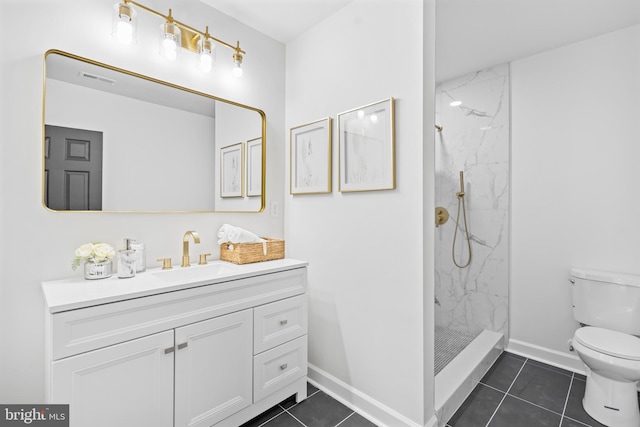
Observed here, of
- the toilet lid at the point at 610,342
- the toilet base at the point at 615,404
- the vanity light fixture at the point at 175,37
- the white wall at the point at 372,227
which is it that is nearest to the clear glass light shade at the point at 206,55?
the vanity light fixture at the point at 175,37

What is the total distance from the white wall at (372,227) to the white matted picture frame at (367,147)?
43 millimetres

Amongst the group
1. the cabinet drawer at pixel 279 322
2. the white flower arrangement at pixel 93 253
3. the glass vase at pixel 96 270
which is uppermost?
the white flower arrangement at pixel 93 253

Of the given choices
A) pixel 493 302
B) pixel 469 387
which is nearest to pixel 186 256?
pixel 469 387

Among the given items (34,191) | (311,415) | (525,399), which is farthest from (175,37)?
(525,399)

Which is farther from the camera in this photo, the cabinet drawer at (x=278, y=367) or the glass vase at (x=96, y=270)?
the cabinet drawer at (x=278, y=367)

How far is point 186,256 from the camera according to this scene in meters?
1.74

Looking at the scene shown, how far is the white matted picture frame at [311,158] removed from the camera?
2.00 metres

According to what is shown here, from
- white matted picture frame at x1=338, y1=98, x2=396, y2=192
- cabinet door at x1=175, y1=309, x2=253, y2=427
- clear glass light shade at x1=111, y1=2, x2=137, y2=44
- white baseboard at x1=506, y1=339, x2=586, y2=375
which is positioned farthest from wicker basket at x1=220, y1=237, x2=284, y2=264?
white baseboard at x1=506, y1=339, x2=586, y2=375

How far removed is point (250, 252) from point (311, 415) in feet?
3.29

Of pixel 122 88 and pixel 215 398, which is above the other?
pixel 122 88

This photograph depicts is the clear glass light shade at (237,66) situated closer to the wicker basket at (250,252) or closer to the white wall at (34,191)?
the white wall at (34,191)

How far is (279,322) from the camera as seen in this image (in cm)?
172

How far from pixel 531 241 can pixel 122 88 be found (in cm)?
301

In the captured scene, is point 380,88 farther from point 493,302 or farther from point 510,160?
point 493,302
